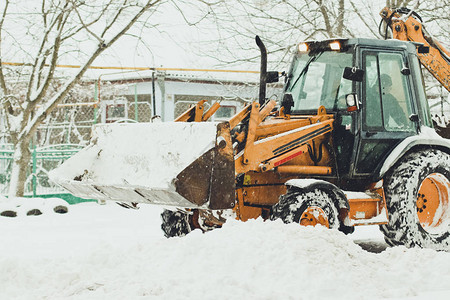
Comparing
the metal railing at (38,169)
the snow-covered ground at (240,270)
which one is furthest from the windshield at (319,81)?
the metal railing at (38,169)

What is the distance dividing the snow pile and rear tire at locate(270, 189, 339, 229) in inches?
42.2

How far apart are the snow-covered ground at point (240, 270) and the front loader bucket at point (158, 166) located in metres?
0.41

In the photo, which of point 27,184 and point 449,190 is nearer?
point 449,190

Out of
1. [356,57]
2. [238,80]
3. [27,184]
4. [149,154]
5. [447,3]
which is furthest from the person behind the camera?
[238,80]

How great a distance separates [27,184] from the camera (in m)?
12.5

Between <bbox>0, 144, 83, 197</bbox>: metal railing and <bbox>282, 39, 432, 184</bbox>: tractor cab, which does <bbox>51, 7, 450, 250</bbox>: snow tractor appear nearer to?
<bbox>282, 39, 432, 184</bbox>: tractor cab

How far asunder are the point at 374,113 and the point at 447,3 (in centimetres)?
837

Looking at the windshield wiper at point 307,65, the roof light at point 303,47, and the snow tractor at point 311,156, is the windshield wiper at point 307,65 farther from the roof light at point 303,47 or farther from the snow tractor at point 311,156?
the roof light at point 303,47

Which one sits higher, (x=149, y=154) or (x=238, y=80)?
(x=238, y=80)

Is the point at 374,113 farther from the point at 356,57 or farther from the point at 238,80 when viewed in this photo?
the point at 238,80

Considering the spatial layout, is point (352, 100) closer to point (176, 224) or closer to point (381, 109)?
point (381, 109)

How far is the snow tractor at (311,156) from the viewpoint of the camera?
659 centimetres

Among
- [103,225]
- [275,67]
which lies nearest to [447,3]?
[275,67]

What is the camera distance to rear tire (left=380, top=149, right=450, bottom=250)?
7699 millimetres
